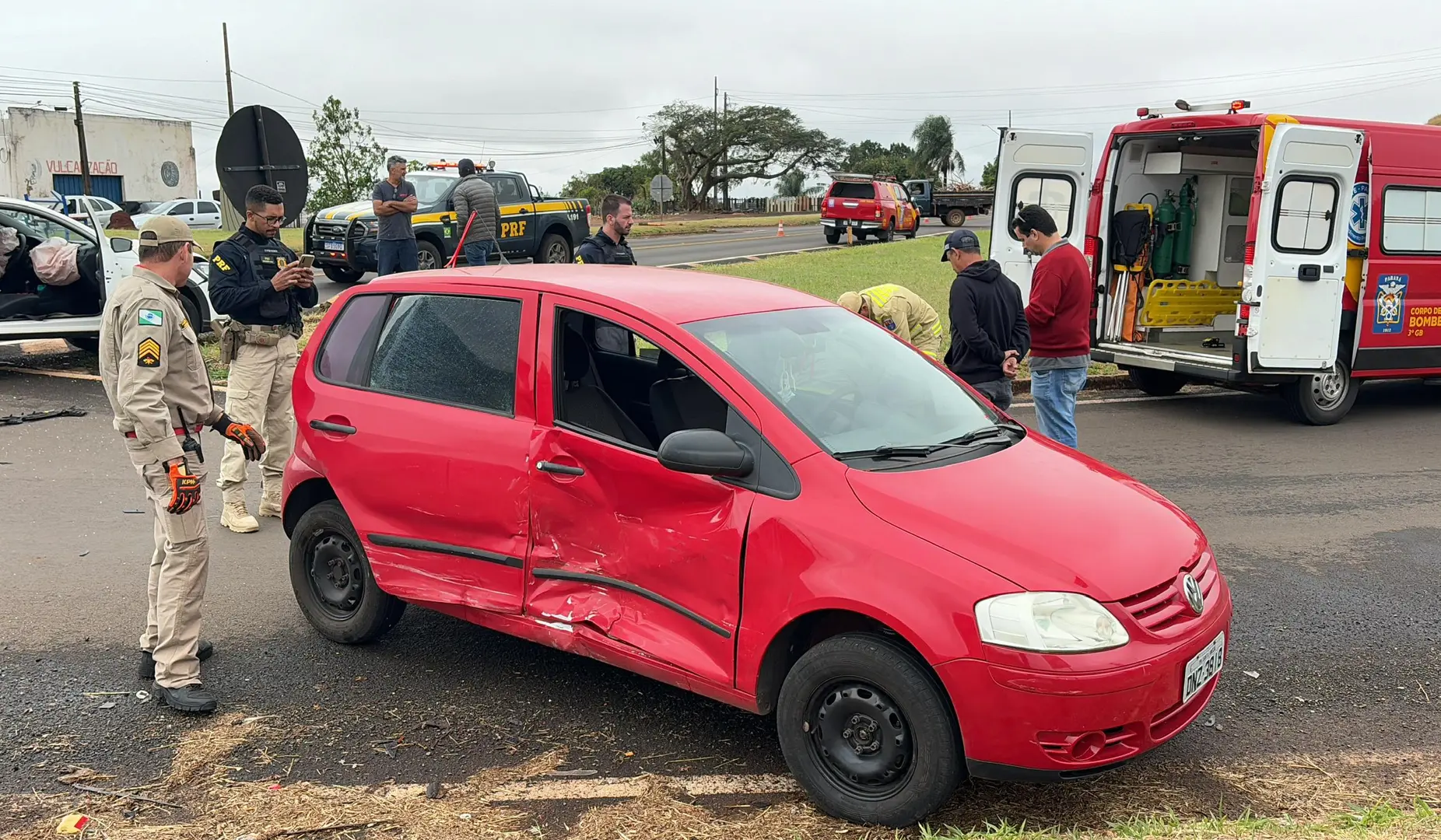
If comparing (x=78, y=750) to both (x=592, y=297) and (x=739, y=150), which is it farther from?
(x=739, y=150)

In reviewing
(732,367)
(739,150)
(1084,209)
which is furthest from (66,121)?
(732,367)

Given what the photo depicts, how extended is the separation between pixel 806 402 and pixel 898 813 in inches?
53.3

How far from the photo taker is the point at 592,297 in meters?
4.22

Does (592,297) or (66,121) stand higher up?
(66,121)

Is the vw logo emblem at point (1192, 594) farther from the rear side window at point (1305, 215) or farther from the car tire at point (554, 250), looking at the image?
the car tire at point (554, 250)

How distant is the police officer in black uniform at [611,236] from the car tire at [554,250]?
34.0 ft

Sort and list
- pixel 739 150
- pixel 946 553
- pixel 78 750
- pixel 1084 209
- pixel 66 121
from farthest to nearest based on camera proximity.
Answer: pixel 739 150, pixel 66 121, pixel 1084 209, pixel 78 750, pixel 946 553

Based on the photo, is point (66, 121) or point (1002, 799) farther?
point (66, 121)

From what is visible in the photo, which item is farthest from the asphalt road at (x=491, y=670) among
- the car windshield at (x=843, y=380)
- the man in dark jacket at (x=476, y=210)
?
the man in dark jacket at (x=476, y=210)

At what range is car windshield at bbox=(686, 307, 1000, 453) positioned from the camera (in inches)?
151

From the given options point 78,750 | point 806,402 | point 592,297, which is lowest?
point 78,750

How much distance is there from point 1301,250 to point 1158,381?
227 cm

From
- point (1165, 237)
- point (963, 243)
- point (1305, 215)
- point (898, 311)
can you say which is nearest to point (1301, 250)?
point (1305, 215)

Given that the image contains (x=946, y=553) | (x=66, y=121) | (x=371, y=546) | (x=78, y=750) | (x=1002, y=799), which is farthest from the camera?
(x=66, y=121)
